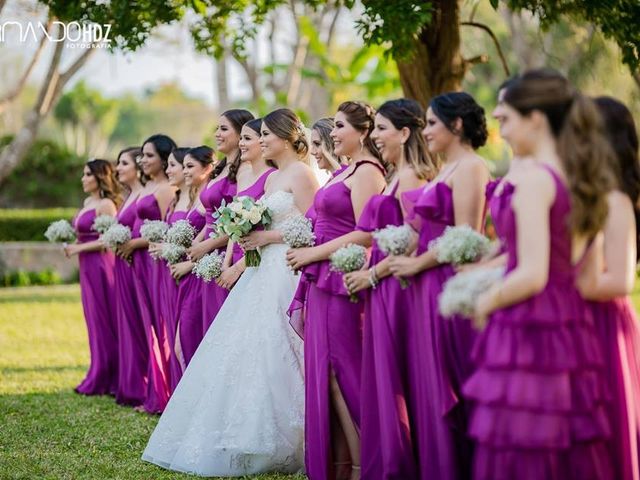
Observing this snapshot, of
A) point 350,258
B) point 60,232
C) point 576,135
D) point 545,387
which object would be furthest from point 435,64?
point 545,387

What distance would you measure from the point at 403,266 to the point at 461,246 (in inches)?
26.2

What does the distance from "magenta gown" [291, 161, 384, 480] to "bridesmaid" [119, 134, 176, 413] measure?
3.66 metres

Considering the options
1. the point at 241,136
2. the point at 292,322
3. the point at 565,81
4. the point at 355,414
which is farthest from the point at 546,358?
the point at 241,136

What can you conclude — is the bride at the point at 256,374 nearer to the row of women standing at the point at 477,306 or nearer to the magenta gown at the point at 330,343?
the row of women standing at the point at 477,306

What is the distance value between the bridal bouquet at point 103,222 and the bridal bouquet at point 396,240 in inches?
226

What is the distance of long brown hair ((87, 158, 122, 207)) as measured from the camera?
11852 millimetres

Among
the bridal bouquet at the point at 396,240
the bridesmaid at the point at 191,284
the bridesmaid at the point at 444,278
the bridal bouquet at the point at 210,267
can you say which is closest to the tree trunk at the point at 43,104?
the bridesmaid at the point at 191,284

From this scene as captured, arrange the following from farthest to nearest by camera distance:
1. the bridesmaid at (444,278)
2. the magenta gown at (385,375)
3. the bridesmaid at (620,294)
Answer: the magenta gown at (385,375) → the bridesmaid at (444,278) → the bridesmaid at (620,294)

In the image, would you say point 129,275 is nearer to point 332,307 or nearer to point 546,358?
point 332,307

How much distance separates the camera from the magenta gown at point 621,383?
479 centimetres

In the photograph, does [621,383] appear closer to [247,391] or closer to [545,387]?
[545,387]

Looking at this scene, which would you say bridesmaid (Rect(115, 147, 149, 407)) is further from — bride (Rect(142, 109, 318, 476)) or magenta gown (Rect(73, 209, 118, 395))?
bride (Rect(142, 109, 318, 476))

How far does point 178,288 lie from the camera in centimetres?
966

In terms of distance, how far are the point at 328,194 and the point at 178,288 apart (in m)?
3.19
